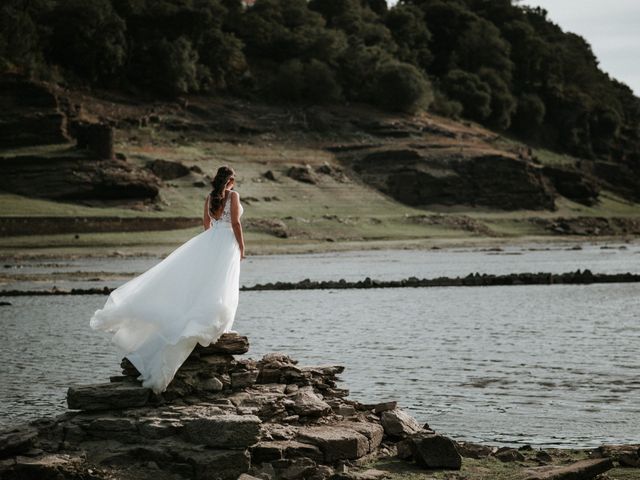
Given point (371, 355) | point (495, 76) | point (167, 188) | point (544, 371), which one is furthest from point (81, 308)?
point (495, 76)

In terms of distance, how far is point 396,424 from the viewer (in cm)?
1658

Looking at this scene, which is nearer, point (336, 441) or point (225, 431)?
point (225, 431)

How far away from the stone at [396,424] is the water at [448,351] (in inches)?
61.1

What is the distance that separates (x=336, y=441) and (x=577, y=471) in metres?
3.21

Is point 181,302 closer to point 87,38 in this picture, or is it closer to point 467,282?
point 467,282

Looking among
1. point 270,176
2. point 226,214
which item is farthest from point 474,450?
point 270,176

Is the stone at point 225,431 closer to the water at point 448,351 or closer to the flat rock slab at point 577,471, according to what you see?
the flat rock slab at point 577,471

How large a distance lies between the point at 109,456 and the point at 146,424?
633mm

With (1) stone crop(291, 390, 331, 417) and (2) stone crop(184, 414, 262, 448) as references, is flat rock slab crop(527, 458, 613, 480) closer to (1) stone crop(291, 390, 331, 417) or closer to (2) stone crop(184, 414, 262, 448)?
(1) stone crop(291, 390, 331, 417)

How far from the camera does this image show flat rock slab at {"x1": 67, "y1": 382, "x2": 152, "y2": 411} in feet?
50.6

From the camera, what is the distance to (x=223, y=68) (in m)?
160

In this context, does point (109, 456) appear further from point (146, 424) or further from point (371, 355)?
point (371, 355)

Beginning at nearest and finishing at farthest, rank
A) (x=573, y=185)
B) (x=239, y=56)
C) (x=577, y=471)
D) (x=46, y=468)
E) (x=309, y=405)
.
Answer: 1. (x=46, y=468)
2. (x=577, y=471)
3. (x=309, y=405)
4. (x=573, y=185)
5. (x=239, y=56)

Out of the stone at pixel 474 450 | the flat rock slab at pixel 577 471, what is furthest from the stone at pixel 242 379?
the flat rock slab at pixel 577 471
